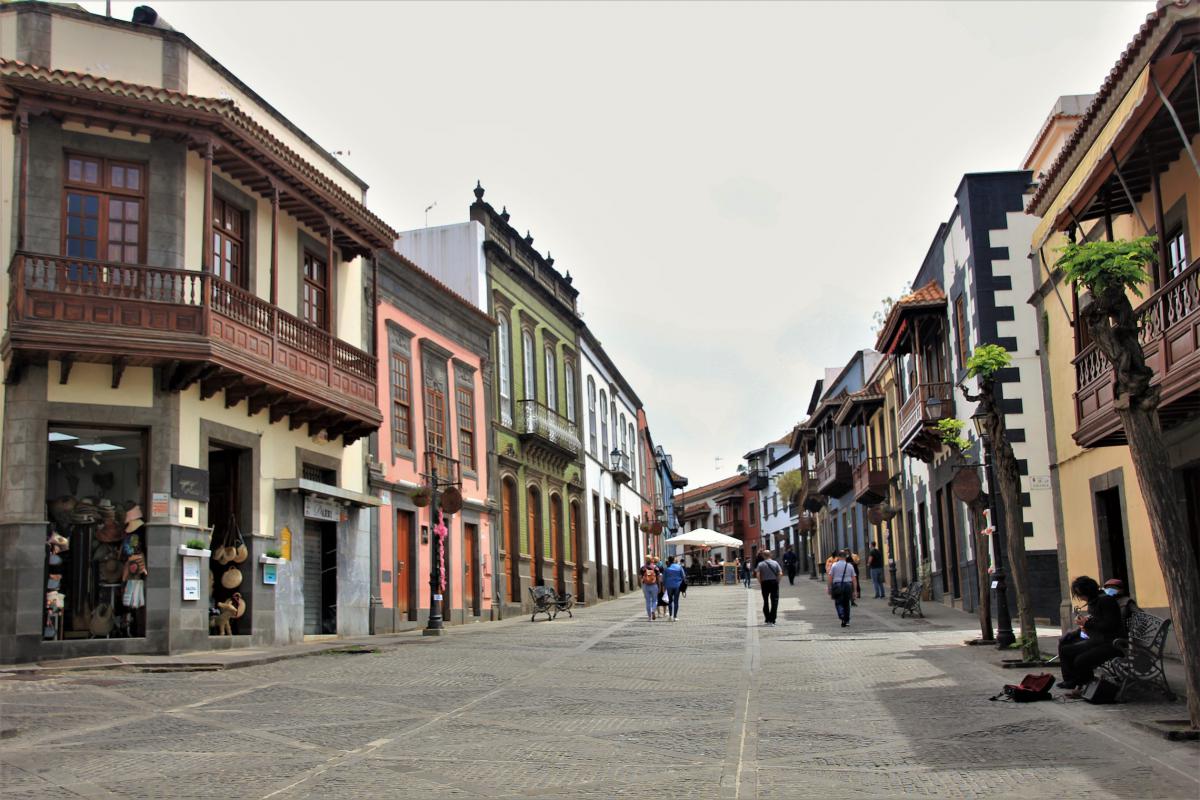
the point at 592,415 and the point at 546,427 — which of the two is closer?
the point at 546,427

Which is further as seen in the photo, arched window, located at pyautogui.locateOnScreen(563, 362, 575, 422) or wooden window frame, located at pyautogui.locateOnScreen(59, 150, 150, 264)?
arched window, located at pyautogui.locateOnScreen(563, 362, 575, 422)

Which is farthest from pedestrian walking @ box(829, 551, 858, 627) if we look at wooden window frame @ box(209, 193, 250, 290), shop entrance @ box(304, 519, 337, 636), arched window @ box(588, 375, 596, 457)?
arched window @ box(588, 375, 596, 457)

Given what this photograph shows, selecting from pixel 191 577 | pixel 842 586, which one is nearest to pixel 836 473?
pixel 842 586

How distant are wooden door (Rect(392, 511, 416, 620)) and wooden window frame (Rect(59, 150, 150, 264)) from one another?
936 centimetres

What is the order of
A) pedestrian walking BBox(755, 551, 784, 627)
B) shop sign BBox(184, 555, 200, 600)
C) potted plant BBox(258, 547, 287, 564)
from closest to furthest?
shop sign BBox(184, 555, 200, 600) → potted plant BBox(258, 547, 287, 564) → pedestrian walking BBox(755, 551, 784, 627)

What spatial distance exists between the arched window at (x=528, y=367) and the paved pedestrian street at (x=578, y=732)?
59.6ft

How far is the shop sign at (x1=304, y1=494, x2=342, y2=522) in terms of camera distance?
20516mm

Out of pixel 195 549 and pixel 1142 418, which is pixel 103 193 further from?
pixel 1142 418

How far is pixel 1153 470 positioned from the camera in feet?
30.3

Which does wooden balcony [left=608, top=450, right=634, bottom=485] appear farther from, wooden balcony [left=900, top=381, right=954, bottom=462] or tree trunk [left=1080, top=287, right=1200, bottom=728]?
tree trunk [left=1080, top=287, right=1200, bottom=728]

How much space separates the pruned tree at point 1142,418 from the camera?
8.99 meters

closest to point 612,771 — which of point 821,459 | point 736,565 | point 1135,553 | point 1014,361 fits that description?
point 1135,553

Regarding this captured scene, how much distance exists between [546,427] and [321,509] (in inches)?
561

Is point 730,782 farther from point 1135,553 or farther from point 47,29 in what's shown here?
point 47,29
